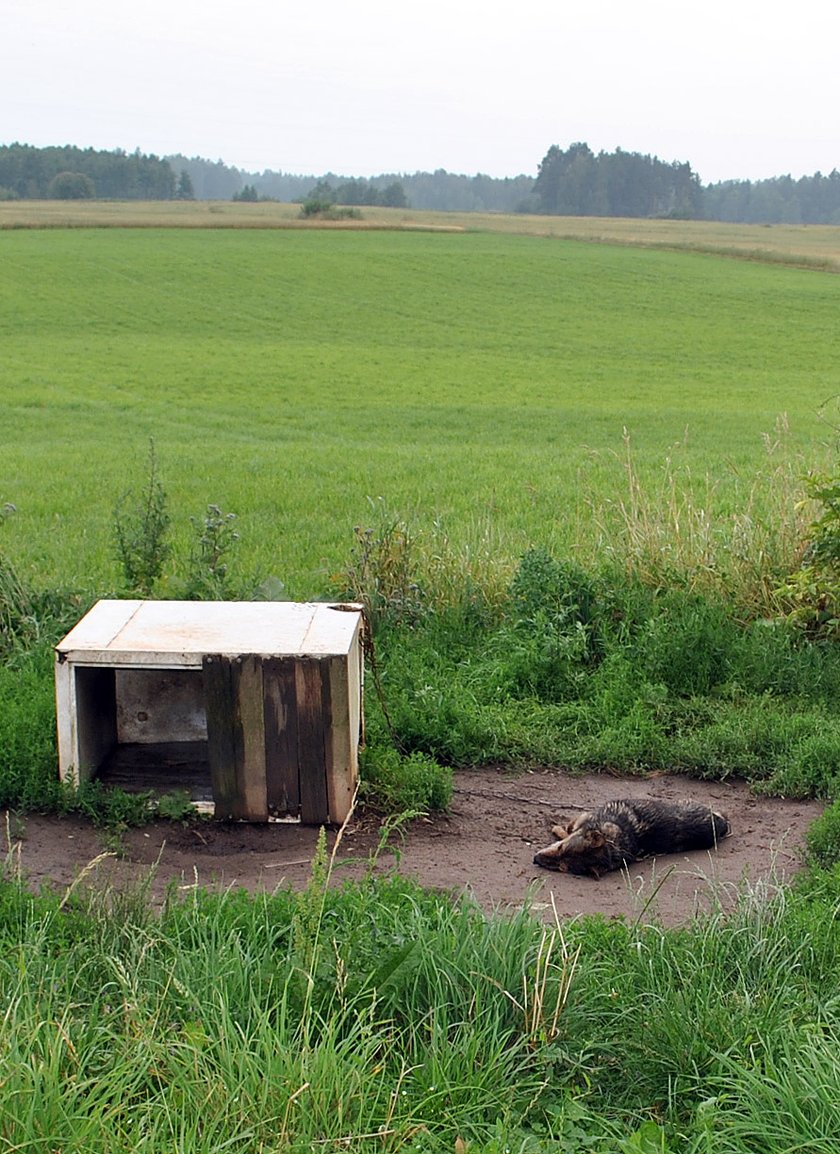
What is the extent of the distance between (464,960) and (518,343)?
33.9m

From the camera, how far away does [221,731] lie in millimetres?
5895

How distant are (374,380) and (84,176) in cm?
10367

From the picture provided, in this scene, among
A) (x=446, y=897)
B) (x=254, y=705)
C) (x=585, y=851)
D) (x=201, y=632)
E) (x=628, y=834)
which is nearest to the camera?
(x=446, y=897)

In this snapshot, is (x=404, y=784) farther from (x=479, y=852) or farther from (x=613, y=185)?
(x=613, y=185)

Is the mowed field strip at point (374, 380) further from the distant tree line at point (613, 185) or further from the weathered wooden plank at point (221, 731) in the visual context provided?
the distant tree line at point (613, 185)

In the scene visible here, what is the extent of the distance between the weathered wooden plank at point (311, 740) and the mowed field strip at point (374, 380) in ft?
11.8

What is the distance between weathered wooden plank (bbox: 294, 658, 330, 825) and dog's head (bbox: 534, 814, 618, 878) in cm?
109

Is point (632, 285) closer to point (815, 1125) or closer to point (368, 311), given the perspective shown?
point (368, 311)

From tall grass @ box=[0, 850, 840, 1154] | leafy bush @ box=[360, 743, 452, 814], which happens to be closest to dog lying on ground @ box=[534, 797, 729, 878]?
leafy bush @ box=[360, 743, 452, 814]

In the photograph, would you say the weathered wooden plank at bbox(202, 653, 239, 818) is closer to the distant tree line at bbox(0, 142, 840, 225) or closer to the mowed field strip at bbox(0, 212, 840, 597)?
the mowed field strip at bbox(0, 212, 840, 597)

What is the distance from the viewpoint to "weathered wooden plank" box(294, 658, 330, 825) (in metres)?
5.86

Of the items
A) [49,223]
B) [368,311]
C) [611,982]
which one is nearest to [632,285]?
[368,311]

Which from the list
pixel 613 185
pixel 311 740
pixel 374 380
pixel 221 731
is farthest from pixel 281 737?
pixel 613 185

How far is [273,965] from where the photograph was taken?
3.89 m
